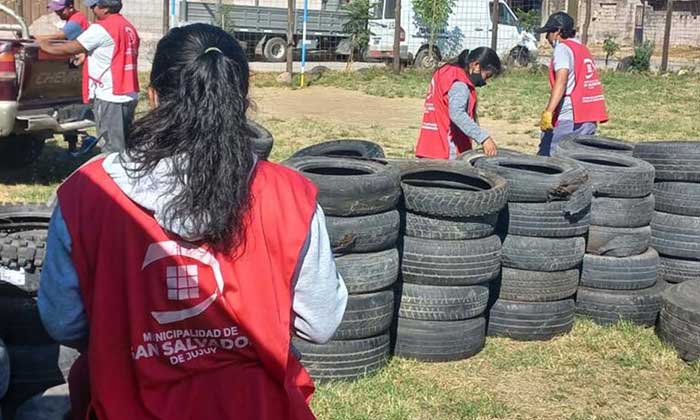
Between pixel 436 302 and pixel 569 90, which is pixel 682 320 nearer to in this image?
pixel 436 302

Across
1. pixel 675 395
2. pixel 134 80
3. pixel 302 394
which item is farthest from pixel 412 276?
pixel 134 80

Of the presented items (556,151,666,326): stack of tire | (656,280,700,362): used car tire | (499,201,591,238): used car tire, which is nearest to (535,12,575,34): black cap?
(556,151,666,326): stack of tire

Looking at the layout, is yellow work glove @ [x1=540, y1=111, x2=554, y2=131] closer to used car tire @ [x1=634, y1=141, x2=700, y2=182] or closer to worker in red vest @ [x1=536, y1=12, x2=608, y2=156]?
worker in red vest @ [x1=536, y1=12, x2=608, y2=156]

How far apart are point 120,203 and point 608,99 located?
18.3m

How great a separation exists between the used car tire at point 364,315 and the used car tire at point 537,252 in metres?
1.04

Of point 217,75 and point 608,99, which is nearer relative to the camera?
point 217,75

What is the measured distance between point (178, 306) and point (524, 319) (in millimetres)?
3885

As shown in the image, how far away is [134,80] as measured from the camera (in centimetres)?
836

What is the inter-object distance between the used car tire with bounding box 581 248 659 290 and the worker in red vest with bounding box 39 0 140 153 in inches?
170

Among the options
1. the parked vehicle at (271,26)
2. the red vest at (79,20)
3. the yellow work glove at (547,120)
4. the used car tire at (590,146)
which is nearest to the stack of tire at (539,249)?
the used car tire at (590,146)

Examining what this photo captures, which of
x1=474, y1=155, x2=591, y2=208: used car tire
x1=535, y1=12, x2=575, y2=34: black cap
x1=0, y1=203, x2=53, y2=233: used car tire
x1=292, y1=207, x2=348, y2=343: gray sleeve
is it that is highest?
x1=535, y1=12, x2=575, y2=34: black cap

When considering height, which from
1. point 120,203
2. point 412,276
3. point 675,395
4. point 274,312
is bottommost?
point 675,395

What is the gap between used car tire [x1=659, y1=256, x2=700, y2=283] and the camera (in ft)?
20.4

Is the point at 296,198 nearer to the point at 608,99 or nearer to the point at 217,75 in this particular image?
the point at 217,75
